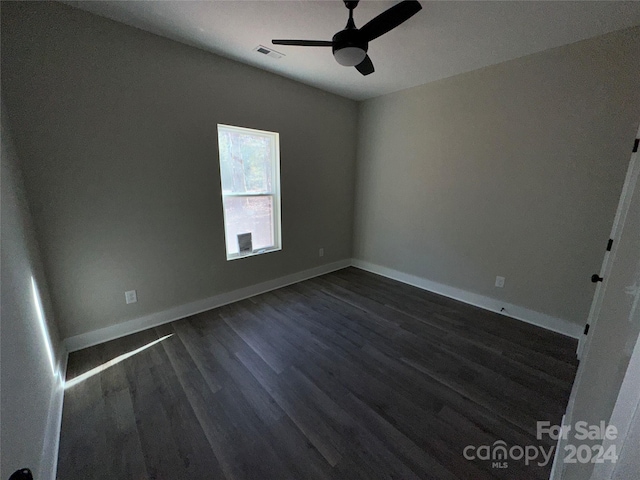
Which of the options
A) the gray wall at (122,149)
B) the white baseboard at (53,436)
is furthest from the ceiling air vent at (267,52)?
the white baseboard at (53,436)

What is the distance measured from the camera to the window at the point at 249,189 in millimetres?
2812

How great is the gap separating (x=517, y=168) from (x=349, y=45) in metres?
2.13

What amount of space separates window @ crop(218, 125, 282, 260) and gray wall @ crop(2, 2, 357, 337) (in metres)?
0.14

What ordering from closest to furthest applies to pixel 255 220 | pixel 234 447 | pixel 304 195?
1. pixel 234 447
2. pixel 255 220
3. pixel 304 195

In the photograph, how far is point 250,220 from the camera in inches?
124

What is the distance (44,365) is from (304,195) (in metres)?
2.86

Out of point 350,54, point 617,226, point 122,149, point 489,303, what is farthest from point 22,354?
point 489,303

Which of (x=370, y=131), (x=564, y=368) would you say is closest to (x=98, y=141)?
(x=370, y=131)

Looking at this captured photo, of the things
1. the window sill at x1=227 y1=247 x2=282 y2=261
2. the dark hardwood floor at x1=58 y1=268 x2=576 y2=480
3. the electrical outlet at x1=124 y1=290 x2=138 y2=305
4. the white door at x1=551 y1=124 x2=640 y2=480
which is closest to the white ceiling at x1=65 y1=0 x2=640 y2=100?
the white door at x1=551 y1=124 x2=640 y2=480

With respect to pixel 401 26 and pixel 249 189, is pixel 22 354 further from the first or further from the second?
pixel 401 26

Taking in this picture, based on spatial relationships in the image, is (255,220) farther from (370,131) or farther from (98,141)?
(370,131)

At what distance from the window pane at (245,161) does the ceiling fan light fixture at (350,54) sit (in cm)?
150

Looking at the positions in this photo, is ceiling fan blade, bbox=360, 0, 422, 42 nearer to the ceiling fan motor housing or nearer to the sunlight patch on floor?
the ceiling fan motor housing

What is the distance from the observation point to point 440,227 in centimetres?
324
